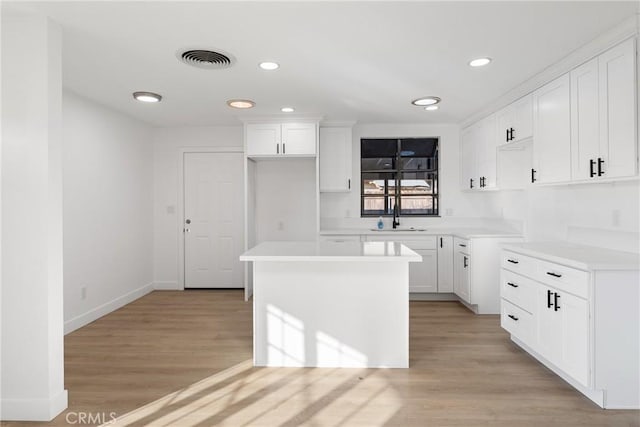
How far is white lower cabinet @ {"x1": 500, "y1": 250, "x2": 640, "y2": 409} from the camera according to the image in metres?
2.24

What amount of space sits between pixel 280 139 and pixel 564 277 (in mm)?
3509

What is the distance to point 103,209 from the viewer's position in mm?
4324

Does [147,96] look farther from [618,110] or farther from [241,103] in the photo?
[618,110]

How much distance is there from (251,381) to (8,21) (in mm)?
2734

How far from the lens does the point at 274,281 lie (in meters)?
2.95

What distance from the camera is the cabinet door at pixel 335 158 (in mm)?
5117

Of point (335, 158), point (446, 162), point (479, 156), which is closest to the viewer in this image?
point (479, 156)

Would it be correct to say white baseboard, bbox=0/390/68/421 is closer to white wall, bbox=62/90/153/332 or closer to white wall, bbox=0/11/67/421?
white wall, bbox=0/11/67/421

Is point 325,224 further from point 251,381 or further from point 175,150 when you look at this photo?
point 251,381

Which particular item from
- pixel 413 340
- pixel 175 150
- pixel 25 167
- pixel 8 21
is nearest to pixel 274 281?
pixel 413 340

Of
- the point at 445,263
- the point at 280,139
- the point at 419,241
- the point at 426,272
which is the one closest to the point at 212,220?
the point at 280,139

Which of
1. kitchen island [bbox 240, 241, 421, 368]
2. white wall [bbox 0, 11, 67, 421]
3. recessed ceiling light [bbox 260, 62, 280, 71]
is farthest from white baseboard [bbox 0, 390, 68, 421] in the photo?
recessed ceiling light [bbox 260, 62, 280, 71]

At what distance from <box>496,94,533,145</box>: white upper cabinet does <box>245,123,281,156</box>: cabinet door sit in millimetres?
2640

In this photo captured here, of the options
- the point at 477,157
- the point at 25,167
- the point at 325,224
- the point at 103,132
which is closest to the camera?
the point at 25,167
